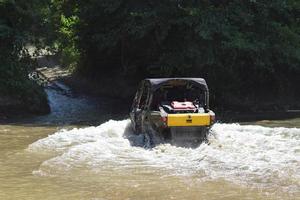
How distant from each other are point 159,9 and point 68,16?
26.2 ft

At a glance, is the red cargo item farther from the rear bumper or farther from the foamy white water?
the foamy white water

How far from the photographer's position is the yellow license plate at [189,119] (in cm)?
1437

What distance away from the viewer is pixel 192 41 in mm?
23219

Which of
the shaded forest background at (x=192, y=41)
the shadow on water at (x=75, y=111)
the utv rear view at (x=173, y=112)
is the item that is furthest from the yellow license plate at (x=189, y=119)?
the shaded forest background at (x=192, y=41)

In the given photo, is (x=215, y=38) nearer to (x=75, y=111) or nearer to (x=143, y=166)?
(x=75, y=111)

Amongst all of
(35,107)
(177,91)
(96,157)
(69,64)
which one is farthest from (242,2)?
(69,64)

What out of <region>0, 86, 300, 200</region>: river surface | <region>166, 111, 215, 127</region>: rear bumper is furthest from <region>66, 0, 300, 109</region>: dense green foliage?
<region>166, 111, 215, 127</region>: rear bumper

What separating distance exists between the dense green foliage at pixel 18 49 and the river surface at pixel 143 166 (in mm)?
5536

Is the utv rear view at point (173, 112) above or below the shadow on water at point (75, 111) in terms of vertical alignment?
above

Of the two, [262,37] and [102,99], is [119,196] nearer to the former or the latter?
[262,37]

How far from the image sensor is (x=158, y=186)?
10.5 m

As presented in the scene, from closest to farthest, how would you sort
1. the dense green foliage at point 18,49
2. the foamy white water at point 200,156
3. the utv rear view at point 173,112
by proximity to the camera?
the foamy white water at point 200,156, the utv rear view at point 173,112, the dense green foliage at point 18,49

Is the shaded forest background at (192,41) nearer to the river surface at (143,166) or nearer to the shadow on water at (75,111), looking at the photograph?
the shadow on water at (75,111)

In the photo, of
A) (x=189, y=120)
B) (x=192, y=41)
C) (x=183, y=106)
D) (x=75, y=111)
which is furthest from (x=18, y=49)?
(x=189, y=120)
